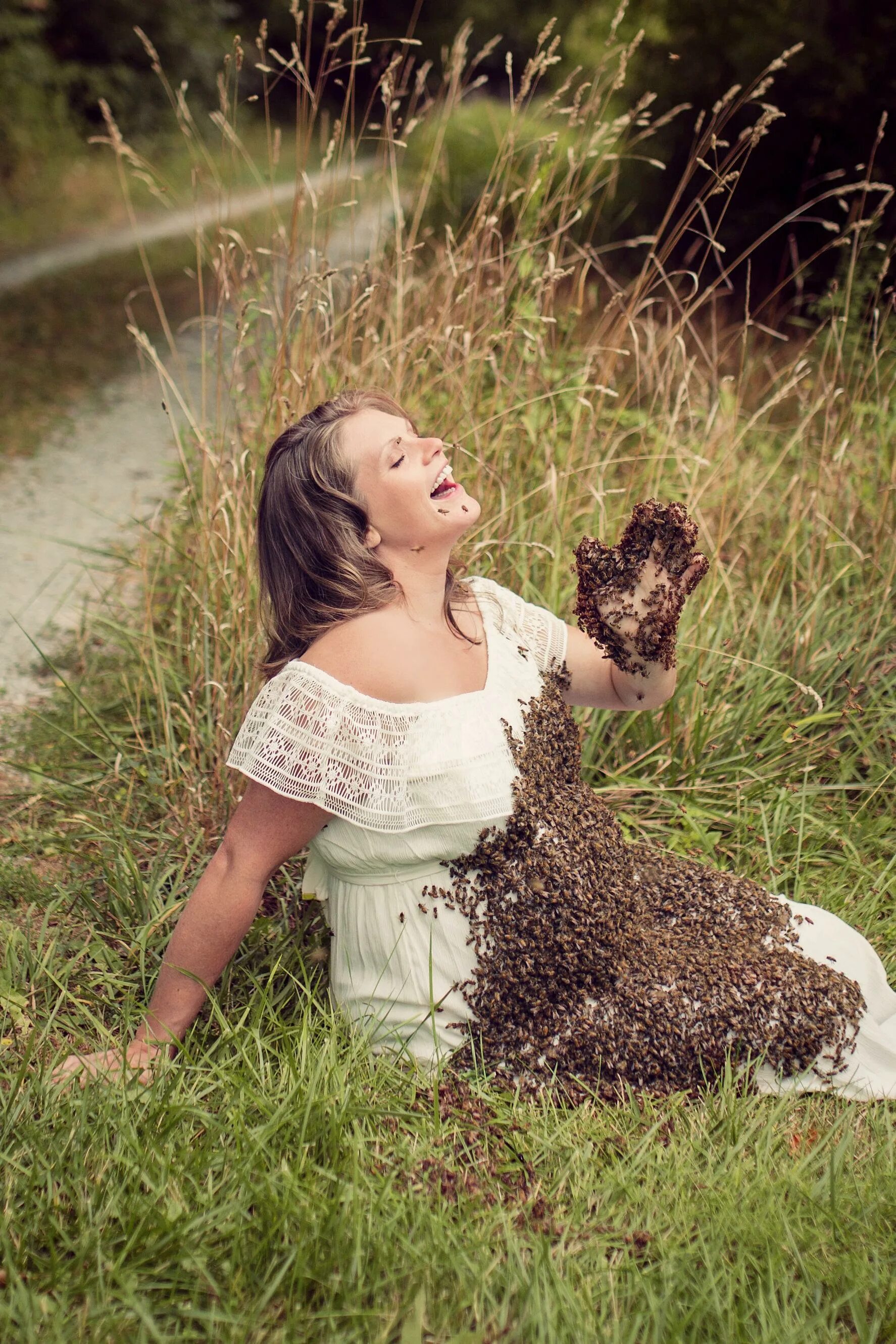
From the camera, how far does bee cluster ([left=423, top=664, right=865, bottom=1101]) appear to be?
1874 millimetres

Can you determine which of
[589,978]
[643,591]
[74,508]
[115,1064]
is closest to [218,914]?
[115,1064]

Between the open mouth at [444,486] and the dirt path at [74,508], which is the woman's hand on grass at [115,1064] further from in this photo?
the dirt path at [74,508]

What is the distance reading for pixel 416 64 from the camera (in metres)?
21.3

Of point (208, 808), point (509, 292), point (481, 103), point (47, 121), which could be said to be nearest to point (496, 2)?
point (47, 121)

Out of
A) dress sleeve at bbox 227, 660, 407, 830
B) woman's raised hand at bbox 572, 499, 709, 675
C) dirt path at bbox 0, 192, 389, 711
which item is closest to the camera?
dress sleeve at bbox 227, 660, 407, 830

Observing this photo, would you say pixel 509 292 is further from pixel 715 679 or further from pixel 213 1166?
pixel 213 1166

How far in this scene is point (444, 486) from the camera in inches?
76.3

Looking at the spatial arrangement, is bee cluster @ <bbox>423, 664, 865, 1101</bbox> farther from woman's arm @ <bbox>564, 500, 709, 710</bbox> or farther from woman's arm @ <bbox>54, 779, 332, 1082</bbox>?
woman's arm @ <bbox>54, 779, 332, 1082</bbox>

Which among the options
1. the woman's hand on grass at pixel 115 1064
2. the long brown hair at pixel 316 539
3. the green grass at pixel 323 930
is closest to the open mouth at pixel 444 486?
the long brown hair at pixel 316 539

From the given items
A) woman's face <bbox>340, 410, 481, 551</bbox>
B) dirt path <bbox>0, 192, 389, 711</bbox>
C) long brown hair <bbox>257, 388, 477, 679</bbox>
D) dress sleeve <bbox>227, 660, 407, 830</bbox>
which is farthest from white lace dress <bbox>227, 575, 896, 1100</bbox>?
dirt path <bbox>0, 192, 389, 711</bbox>

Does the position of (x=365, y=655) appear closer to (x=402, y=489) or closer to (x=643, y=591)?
(x=402, y=489)

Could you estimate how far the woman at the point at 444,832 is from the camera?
181cm

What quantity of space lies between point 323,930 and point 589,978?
2.08 feet

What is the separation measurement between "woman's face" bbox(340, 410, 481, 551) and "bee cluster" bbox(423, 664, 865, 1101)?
353 mm
